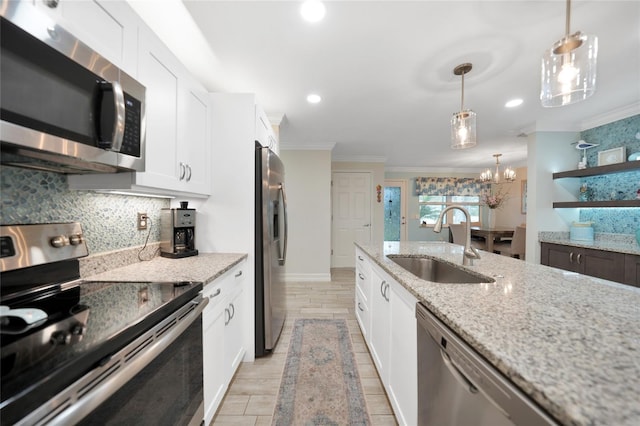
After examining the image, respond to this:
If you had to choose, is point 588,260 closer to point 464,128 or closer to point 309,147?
point 464,128

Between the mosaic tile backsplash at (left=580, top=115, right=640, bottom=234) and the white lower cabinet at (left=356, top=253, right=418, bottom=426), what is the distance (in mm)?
3486

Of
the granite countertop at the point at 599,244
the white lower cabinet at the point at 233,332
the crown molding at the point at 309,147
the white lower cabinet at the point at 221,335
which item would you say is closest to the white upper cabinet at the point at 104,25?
the white lower cabinet at the point at 221,335

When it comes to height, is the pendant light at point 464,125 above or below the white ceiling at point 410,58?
below

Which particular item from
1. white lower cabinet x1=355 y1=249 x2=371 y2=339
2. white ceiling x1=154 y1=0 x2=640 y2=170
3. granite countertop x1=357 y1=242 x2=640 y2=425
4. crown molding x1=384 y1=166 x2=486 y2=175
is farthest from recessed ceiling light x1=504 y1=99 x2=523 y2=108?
crown molding x1=384 y1=166 x2=486 y2=175

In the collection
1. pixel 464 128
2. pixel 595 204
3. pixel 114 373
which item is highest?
pixel 464 128

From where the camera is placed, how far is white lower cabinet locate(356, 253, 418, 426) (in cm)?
115

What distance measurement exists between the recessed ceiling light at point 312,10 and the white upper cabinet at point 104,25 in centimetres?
88

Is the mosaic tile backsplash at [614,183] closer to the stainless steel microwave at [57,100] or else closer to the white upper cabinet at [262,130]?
the white upper cabinet at [262,130]

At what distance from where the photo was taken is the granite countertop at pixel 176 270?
1.29 metres

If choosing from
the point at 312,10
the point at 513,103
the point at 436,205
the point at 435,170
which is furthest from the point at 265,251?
Result: the point at 435,170

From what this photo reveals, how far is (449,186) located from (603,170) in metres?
A: 3.83

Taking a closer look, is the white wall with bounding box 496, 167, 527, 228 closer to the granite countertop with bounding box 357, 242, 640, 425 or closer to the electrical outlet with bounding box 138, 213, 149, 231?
the granite countertop with bounding box 357, 242, 640, 425

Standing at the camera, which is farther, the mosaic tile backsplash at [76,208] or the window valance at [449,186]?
the window valance at [449,186]

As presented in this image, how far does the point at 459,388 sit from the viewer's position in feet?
2.69
